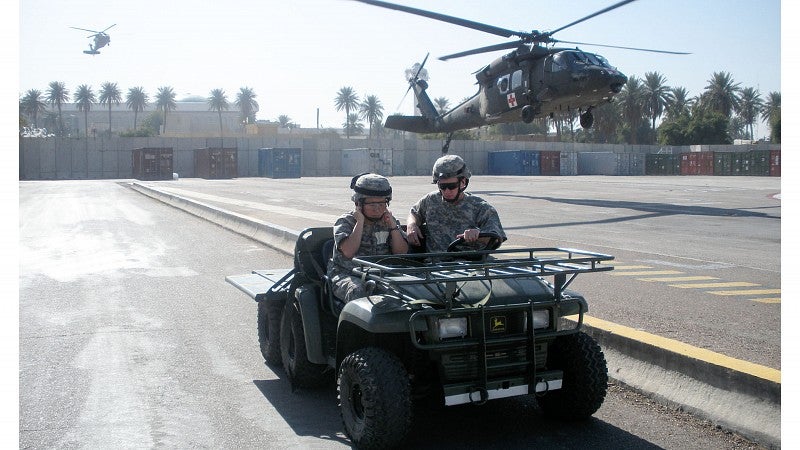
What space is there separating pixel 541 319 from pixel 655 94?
11280 cm

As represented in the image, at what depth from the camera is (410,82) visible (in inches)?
1673

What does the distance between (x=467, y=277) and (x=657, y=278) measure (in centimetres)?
695

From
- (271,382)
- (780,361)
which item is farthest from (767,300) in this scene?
(271,382)

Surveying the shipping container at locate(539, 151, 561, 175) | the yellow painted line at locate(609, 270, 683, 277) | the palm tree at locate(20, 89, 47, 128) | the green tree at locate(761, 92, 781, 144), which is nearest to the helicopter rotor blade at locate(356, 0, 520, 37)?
the yellow painted line at locate(609, 270, 683, 277)

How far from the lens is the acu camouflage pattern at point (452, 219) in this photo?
625 cm

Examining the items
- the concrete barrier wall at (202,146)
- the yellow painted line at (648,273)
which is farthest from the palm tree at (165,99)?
the yellow painted line at (648,273)

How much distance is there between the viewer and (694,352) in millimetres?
5801

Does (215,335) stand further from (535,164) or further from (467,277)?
(535,164)

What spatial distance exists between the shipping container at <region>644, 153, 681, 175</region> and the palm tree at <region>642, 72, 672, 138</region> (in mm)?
35163

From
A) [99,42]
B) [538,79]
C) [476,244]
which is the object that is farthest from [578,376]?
[99,42]

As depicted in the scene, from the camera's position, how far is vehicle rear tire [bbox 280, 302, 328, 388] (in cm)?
606

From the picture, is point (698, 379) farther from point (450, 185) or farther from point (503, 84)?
point (503, 84)

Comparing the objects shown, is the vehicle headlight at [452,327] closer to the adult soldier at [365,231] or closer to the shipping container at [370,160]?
the adult soldier at [365,231]

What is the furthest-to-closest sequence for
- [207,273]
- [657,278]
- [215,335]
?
[207,273], [657,278], [215,335]
